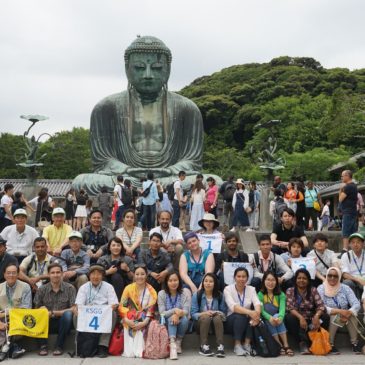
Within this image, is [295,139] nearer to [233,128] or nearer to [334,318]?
[233,128]

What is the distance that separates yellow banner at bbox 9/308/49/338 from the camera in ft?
21.9

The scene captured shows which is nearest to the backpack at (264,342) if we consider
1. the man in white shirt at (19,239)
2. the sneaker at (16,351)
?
the sneaker at (16,351)

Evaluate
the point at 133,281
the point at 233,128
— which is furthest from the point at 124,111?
the point at 233,128

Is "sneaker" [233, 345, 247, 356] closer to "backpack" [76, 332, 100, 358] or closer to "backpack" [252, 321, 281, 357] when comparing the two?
"backpack" [252, 321, 281, 357]

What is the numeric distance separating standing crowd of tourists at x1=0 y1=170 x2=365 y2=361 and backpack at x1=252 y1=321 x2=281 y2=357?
0.01 metres

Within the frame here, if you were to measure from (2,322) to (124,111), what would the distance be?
1168 centimetres

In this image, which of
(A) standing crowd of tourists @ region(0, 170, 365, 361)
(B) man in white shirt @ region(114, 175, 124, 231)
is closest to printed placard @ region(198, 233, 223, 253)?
(A) standing crowd of tourists @ region(0, 170, 365, 361)

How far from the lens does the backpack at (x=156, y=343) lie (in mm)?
6535

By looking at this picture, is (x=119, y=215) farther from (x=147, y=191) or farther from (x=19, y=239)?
(x=19, y=239)

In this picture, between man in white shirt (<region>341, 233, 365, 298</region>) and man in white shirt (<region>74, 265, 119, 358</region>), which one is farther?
man in white shirt (<region>341, 233, 365, 298</region>)

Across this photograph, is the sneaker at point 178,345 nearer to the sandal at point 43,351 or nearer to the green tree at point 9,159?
the sandal at point 43,351

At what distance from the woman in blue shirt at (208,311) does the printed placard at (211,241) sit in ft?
3.38

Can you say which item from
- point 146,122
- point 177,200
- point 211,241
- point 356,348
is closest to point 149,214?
point 177,200

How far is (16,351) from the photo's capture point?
6.64 m
